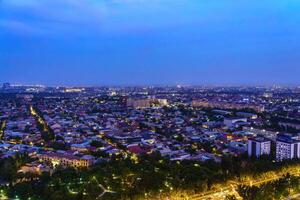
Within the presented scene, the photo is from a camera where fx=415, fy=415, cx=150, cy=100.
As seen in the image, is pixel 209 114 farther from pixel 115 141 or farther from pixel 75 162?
pixel 75 162

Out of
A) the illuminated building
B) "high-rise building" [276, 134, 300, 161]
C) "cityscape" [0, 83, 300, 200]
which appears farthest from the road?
the illuminated building

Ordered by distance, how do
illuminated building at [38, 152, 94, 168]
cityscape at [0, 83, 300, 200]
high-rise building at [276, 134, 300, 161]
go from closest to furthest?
cityscape at [0, 83, 300, 200] < illuminated building at [38, 152, 94, 168] < high-rise building at [276, 134, 300, 161]

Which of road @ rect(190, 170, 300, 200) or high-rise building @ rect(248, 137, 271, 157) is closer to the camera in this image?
road @ rect(190, 170, 300, 200)

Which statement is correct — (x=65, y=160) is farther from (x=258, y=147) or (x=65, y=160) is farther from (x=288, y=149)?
(x=288, y=149)

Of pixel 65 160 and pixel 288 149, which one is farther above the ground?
pixel 288 149

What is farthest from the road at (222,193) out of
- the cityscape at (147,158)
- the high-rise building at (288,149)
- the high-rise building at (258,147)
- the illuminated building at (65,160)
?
the illuminated building at (65,160)

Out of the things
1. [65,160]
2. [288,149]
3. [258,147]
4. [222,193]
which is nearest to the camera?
[222,193]

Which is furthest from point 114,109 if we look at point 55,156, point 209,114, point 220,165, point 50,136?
point 220,165

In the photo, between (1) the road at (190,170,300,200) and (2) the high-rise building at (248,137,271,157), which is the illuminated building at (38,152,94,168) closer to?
(1) the road at (190,170,300,200)

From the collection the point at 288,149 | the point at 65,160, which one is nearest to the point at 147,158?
the point at 65,160
